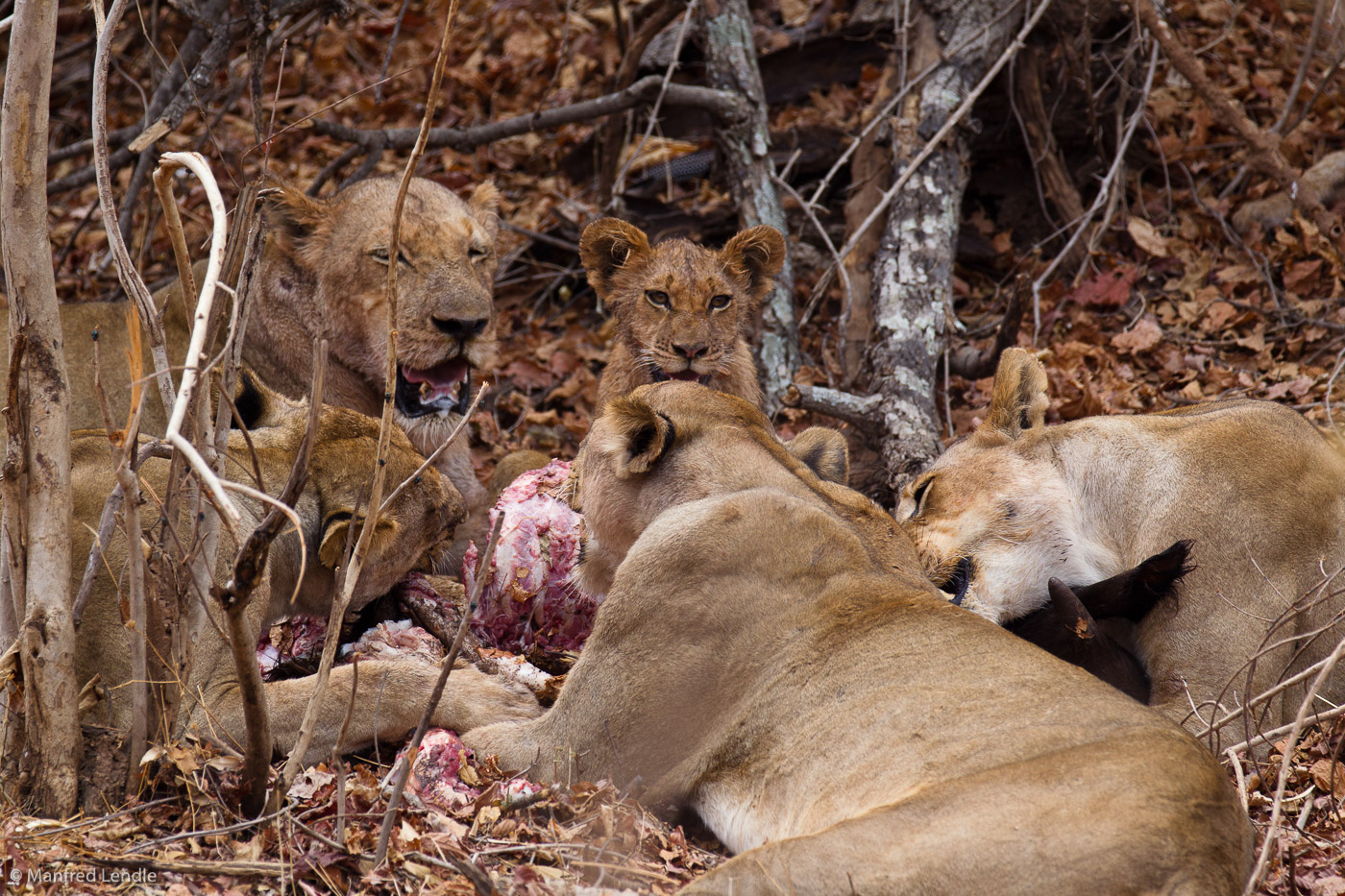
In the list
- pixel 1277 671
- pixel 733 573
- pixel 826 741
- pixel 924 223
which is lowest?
pixel 1277 671

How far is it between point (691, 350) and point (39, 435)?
10.2ft

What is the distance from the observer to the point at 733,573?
11.2 feet

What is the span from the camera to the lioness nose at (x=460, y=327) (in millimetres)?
5309

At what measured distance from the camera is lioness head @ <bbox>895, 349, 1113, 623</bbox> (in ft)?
14.3

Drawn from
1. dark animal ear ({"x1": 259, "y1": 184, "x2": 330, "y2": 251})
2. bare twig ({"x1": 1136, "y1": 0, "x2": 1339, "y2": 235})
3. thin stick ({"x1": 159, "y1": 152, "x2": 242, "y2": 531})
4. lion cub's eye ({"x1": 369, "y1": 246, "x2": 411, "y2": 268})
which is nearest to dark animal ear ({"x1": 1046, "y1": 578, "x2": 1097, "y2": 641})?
thin stick ({"x1": 159, "y1": 152, "x2": 242, "y2": 531})

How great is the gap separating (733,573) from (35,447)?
1842mm

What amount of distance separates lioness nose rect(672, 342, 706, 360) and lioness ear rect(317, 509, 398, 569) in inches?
78.7

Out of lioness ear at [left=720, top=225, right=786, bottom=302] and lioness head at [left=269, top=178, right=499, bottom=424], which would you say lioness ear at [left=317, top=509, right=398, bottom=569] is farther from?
lioness ear at [left=720, top=225, right=786, bottom=302]

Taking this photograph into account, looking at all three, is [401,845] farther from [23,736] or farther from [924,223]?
[924,223]

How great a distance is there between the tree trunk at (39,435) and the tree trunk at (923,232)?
139 inches

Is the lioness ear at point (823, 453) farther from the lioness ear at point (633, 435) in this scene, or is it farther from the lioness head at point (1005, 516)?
the lioness ear at point (633, 435)

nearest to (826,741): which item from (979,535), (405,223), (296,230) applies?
(979,535)

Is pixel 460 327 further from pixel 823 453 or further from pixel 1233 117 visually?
pixel 1233 117

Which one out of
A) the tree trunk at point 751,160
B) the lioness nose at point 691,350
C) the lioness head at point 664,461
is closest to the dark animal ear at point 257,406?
the lioness head at point 664,461
